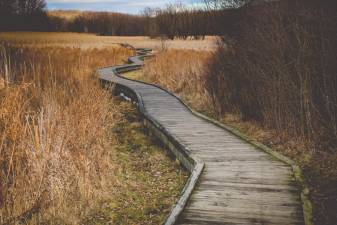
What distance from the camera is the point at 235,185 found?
428 cm

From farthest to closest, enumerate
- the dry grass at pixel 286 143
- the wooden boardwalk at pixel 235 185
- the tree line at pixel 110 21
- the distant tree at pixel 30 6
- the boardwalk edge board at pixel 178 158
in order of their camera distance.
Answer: the distant tree at pixel 30 6
the tree line at pixel 110 21
the dry grass at pixel 286 143
the boardwalk edge board at pixel 178 158
the wooden boardwalk at pixel 235 185

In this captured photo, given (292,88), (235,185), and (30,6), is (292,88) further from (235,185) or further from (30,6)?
(30,6)

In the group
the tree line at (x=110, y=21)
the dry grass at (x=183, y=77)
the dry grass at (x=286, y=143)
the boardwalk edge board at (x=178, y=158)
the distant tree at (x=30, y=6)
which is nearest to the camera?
the boardwalk edge board at (x=178, y=158)

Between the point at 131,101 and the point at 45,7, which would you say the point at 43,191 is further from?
the point at 45,7

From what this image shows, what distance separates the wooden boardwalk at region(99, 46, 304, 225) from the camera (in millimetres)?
3578

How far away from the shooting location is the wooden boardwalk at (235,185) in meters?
3.58

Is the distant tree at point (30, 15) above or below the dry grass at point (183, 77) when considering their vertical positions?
above

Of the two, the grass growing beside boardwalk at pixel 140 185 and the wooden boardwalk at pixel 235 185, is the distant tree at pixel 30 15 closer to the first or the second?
the grass growing beside boardwalk at pixel 140 185

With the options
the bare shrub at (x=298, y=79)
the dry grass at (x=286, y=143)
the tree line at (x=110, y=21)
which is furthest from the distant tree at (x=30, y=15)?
the bare shrub at (x=298, y=79)

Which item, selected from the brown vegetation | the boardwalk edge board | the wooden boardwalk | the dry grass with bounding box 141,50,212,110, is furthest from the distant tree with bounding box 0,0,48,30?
the wooden boardwalk

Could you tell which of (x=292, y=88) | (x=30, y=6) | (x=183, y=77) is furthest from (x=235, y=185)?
(x=30, y=6)

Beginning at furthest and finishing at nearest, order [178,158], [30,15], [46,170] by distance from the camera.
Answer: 1. [30,15]
2. [178,158]
3. [46,170]

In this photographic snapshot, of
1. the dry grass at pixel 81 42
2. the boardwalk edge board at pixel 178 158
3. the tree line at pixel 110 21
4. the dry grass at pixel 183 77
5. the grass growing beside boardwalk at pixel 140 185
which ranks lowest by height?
the grass growing beside boardwalk at pixel 140 185

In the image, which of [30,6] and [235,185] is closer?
[235,185]
